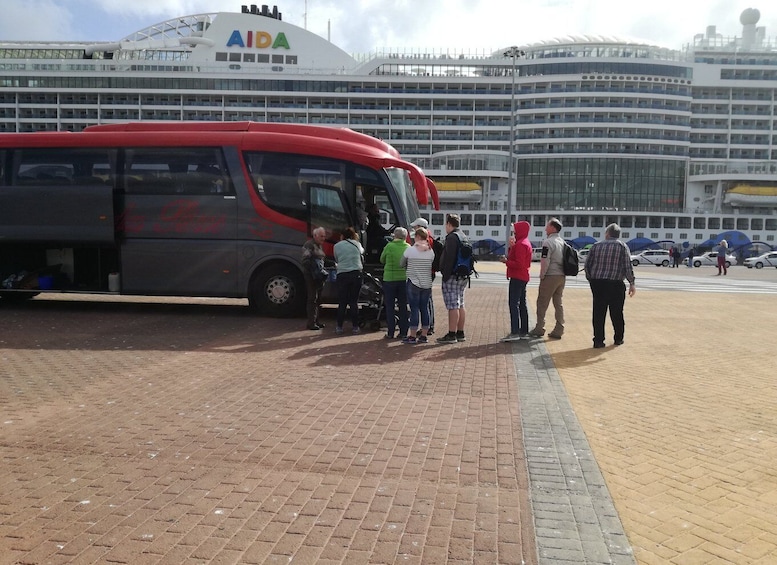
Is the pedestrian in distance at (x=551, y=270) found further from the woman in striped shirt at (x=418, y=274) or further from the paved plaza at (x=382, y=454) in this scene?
the woman in striped shirt at (x=418, y=274)

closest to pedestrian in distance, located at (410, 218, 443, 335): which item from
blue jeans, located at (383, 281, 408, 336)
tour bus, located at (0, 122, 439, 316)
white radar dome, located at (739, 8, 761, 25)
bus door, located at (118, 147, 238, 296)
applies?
blue jeans, located at (383, 281, 408, 336)

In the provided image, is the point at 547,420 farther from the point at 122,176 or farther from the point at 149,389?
the point at 122,176

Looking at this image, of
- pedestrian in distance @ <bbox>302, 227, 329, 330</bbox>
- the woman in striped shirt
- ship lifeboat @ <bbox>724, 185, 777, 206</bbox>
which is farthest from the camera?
ship lifeboat @ <bbox>724, 185, 777, 206</bbox>

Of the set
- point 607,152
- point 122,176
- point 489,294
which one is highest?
point 607,152

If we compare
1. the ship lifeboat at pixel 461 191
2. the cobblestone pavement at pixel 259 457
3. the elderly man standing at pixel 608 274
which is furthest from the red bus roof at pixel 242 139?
the ship lifeboat at pixel 461 191

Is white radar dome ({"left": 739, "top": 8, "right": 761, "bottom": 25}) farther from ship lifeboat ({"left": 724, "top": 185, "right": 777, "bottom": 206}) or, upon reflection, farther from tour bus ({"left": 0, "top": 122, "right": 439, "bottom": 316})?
tour bus ({"left": 0, "top": 122, "right": 439, "bottom": 316})

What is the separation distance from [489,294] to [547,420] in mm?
13635


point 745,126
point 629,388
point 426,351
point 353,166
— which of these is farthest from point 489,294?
point 745,126

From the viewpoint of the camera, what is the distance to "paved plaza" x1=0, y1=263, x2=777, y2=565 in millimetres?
3289

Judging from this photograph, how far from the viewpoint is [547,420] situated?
18.1 ft

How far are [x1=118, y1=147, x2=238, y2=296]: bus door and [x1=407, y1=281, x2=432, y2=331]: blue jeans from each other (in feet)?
12.6

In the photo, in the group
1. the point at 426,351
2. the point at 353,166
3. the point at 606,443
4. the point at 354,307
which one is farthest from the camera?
the point at 353,166

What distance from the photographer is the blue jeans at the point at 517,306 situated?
9.77m

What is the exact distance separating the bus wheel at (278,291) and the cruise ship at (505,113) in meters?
54.3
